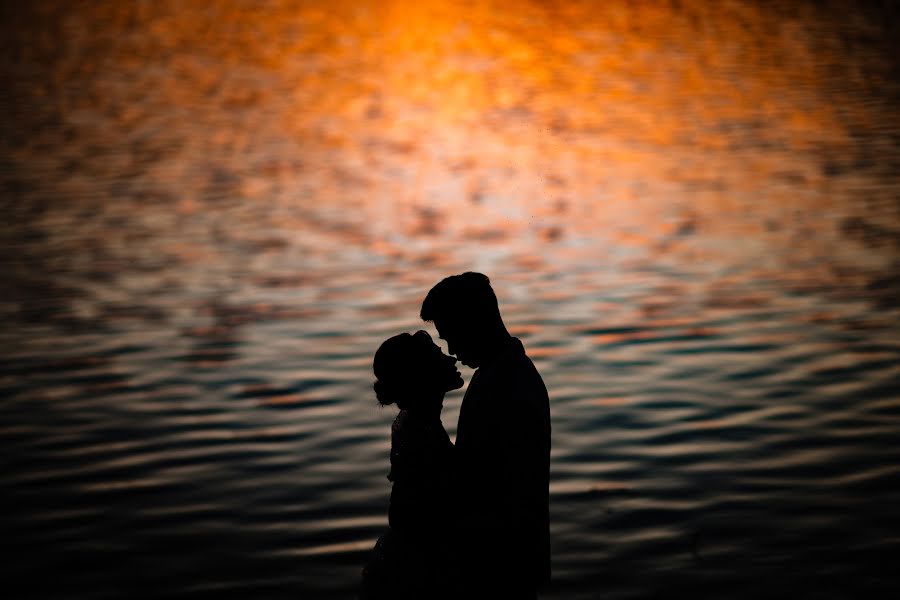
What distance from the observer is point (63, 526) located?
757cm

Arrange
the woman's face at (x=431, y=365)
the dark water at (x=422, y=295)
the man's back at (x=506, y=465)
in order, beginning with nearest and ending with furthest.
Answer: the man's back at (x=506, y=465) < the woman's face at (x=431, y=365) < the dark water at (x=422, y=295)

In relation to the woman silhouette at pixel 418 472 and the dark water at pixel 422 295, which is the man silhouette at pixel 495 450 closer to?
the woman silhouette at pixel 418 472

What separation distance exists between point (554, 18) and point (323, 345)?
115 ft

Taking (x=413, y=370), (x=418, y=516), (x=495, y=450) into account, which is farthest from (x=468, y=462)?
(x=413, y=370)

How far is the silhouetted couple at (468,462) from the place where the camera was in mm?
3898

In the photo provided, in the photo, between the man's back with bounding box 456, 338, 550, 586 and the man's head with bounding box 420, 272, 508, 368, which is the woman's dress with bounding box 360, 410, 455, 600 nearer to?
the man's back with bounding box 456, 338, 550, 586

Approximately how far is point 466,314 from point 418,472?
52 centimetres

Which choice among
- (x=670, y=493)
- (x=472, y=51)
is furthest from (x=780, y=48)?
(x=670, y=493)

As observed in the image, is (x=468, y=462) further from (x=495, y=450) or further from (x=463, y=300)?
(x=463, y=300)

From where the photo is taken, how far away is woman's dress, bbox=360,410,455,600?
12.9 feet

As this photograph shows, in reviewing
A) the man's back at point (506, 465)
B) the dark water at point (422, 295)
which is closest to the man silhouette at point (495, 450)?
the man's back at point (506, 465)

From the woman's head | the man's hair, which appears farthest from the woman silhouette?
the man's hair

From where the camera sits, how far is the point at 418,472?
3.93 metres

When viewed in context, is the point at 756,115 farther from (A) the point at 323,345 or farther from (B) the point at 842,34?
(A) the point at 323,345
